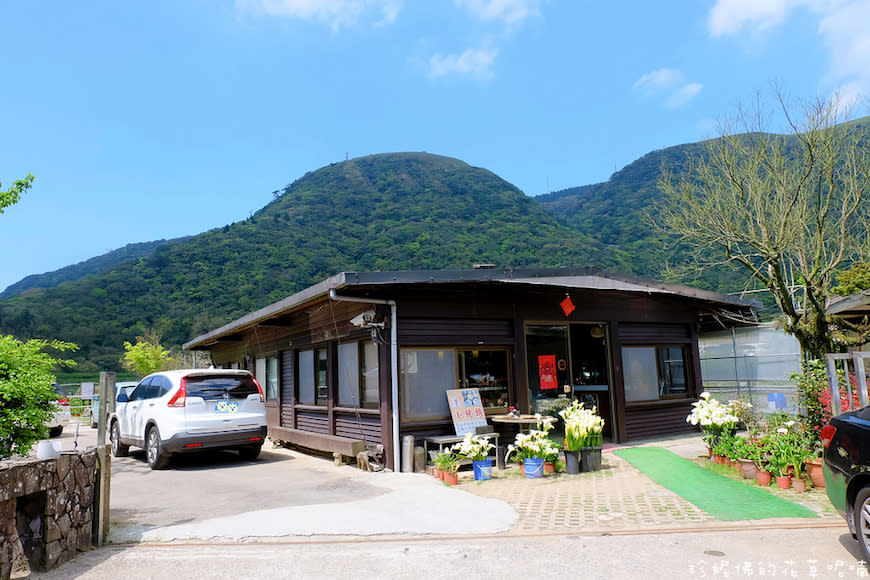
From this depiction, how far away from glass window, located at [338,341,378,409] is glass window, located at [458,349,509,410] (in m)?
1.48

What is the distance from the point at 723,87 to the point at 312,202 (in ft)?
197

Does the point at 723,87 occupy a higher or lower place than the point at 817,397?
higher

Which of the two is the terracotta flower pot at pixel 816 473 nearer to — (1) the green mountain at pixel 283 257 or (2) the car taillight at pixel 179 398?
(2) the car taillight at pixel 179 398

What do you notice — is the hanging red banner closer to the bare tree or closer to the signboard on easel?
the signboard on easel

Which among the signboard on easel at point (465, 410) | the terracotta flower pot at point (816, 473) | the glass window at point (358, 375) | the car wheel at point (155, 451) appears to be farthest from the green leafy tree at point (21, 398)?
the terracotta flower pot at point (816, 473)

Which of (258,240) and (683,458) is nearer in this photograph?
(683,458)

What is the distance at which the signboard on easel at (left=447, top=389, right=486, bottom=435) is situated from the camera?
9.21m

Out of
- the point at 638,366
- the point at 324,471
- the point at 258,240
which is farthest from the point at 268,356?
the point at 258,240

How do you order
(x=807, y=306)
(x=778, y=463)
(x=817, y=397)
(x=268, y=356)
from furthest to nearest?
(x=268, y=356) < (x=807, y=306) < (x=817, y=397) < (x=778, y=463)

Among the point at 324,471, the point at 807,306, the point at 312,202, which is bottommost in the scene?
the point at 324,471

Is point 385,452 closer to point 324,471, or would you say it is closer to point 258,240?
point 324,471

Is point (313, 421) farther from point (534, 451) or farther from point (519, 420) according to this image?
point (534, 451)

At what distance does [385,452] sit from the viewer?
9000 mm

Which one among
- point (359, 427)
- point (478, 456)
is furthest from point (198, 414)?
point (478, 456)
